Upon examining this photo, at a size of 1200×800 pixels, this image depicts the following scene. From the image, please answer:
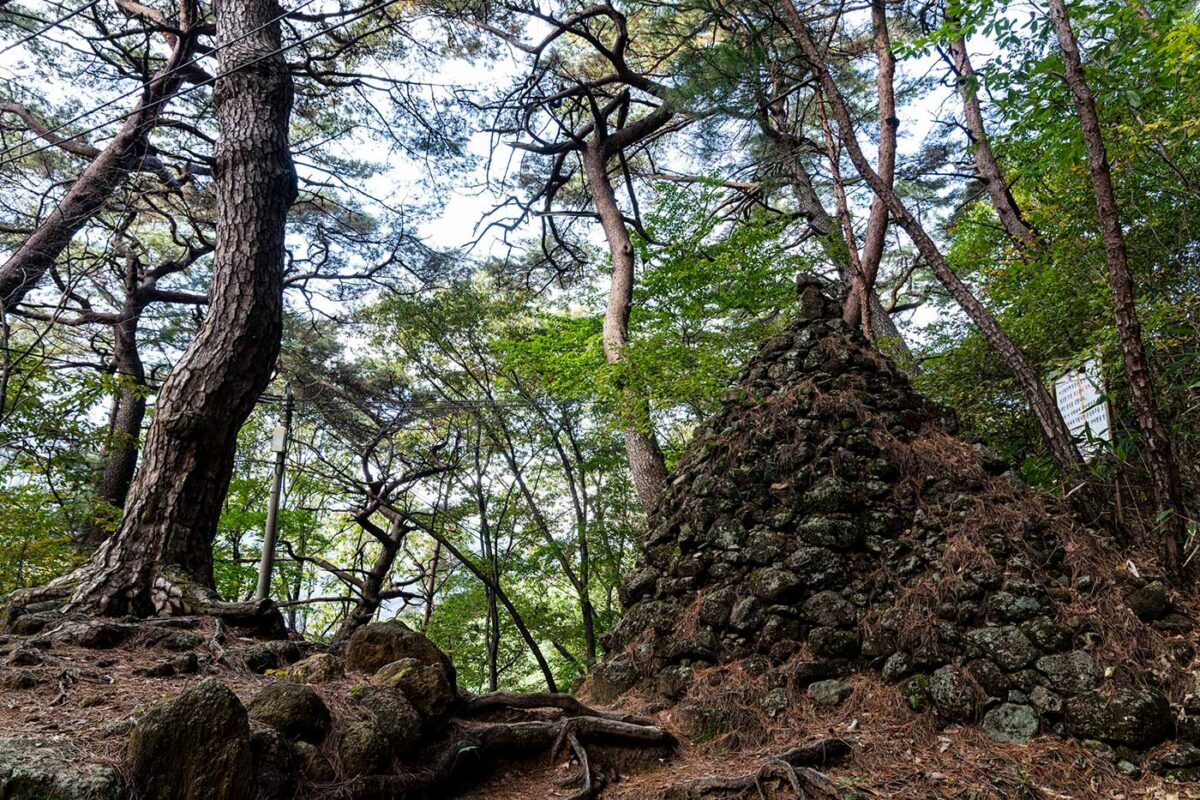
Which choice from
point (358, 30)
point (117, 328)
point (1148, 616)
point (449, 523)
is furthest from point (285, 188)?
point (449, 523)

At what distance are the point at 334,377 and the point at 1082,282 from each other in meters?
11.0

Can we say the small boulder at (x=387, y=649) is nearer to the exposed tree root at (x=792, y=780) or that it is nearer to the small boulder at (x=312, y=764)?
the small boulder at (x=312, y=764)

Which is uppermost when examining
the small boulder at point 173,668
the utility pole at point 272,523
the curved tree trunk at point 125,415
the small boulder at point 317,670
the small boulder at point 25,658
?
the curved tree trunk at point 125,415

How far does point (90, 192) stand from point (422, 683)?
22.0ft

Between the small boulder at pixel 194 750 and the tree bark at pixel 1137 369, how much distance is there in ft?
15.8

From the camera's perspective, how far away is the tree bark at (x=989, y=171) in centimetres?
656

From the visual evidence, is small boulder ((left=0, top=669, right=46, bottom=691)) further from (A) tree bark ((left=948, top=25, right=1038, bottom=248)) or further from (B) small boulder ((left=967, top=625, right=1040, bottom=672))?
(A) tree bark ((left=948, top=25, right=1038, bottom=248))

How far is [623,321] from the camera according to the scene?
8562 millimetres

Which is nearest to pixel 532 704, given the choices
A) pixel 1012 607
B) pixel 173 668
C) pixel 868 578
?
pixel 173 668

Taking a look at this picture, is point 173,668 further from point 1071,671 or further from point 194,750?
point 1071,671

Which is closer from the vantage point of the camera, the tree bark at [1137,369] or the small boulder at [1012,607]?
the small boulder at [1012,607]

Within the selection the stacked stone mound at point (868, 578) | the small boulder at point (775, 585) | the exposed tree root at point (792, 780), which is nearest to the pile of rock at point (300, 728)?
the exposed tree root at point (792, 780)

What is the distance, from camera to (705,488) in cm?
525

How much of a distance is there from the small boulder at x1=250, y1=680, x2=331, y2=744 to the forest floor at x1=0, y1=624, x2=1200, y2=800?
0.17m
